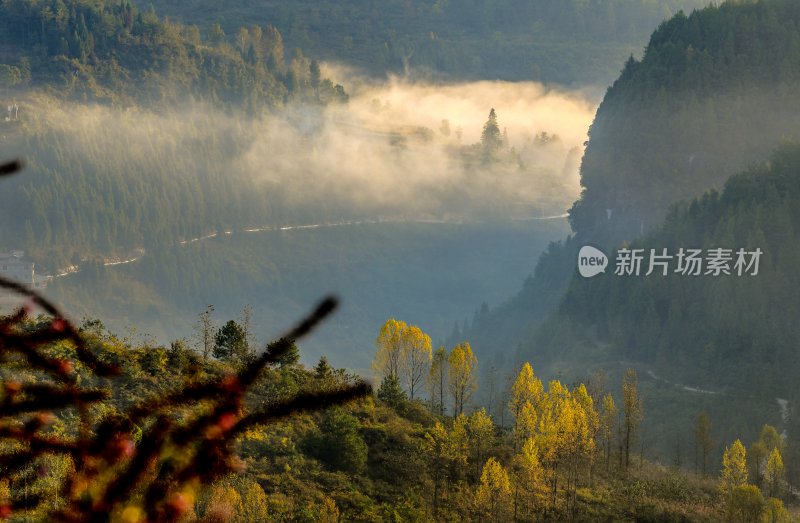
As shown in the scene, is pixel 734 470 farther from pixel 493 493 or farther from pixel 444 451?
pixel 493 493

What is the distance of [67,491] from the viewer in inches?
274

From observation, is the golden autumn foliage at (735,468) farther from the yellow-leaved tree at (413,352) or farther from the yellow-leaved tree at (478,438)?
the yellow-leaved tree at (413,352)

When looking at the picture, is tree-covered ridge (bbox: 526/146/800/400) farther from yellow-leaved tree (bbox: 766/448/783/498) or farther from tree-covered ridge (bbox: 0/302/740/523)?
tree-covered ridge (bbox: 0/302/740/523)

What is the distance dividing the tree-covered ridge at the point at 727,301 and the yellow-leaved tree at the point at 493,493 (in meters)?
82.0

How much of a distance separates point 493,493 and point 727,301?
96.8 metres

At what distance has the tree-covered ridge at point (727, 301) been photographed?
14625 centimetres

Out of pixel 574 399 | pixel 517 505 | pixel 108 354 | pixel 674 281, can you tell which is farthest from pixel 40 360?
pixel 674 281

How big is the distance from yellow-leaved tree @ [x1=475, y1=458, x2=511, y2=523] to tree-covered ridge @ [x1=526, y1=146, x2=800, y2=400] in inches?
3227

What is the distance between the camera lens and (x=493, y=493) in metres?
65.0

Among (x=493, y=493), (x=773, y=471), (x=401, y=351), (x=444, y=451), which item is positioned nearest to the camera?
(x=493, y=493)

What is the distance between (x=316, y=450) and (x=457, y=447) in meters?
10.2

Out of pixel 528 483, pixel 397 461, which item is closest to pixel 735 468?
pixel 528 483

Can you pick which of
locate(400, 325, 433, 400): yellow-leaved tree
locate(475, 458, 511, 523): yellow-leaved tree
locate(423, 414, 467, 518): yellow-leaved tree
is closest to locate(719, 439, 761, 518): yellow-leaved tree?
locate(423, 414, 467, 518): yellow-leaved tree

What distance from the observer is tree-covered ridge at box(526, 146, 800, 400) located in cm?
14625
